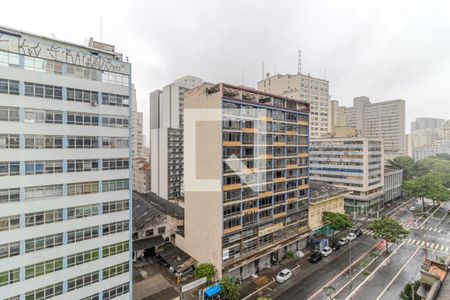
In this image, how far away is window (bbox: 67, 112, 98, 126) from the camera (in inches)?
1003

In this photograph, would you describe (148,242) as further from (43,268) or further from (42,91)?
(42,91)

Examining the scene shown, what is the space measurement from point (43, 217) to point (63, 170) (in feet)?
16.5

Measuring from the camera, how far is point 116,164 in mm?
28625

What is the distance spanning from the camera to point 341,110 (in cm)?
14138

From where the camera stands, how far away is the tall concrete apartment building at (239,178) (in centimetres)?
3534

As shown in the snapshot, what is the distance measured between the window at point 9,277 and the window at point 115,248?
25.2 feet

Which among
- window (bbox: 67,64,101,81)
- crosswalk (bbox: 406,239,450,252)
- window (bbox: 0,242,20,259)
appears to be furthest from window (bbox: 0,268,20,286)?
crosswalk (bbox: 406,239,450,252)

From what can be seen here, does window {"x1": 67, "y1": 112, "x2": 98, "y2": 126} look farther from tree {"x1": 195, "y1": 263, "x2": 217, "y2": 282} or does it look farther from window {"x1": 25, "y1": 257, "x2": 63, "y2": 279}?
tree {"x1": 195, "y1": 263, "x2": 217, "y2": 282}

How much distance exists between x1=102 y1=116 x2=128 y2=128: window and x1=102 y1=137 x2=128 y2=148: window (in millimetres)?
1687

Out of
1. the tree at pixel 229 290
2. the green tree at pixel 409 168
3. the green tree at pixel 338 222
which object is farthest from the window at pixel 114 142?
the green tree at pixel 409 168

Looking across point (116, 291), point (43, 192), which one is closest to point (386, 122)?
point (116, 291)

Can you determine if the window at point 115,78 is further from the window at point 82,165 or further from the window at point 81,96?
the window at point 82,165

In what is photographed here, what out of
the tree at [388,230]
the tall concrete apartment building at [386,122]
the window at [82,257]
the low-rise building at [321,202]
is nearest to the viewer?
the window at [82,257]

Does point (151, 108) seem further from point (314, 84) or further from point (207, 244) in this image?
point (207, 244)
